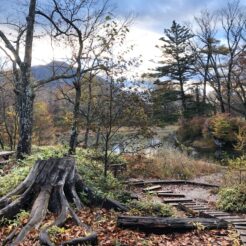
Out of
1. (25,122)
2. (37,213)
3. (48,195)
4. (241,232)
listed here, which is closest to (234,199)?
(241,232)

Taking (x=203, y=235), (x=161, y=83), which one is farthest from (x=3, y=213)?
(x=161, y=83)

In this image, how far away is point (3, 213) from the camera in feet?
19.6

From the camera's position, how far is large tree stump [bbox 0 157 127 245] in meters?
5.64

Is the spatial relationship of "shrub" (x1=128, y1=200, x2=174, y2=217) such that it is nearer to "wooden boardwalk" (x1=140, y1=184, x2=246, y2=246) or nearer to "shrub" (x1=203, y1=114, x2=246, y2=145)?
"wooden boardwalk" (x1=140, y1=184, x2=246, y2=246)

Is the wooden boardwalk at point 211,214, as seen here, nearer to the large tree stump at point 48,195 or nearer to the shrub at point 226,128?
the large tree stump at point 48,195

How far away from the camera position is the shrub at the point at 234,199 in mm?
8289

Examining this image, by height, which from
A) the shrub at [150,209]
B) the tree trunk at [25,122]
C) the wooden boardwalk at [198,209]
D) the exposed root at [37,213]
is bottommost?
the wooden boardwalk at [198,209]

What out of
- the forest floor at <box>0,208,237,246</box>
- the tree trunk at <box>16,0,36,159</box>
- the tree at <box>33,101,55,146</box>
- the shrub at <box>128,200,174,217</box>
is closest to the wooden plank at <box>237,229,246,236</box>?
the forest floor at <box>0,208,237,246</box>

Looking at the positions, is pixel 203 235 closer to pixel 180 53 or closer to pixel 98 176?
pixel 98 176

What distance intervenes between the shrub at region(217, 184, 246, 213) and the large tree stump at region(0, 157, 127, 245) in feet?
9.43

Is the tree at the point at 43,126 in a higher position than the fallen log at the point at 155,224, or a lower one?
higher

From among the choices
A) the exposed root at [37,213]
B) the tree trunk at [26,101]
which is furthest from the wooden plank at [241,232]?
the tree trunk at [26,101]

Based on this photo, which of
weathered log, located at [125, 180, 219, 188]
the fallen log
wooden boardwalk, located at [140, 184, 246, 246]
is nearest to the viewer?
the fallen log

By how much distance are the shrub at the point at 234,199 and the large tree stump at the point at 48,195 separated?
287 cm
